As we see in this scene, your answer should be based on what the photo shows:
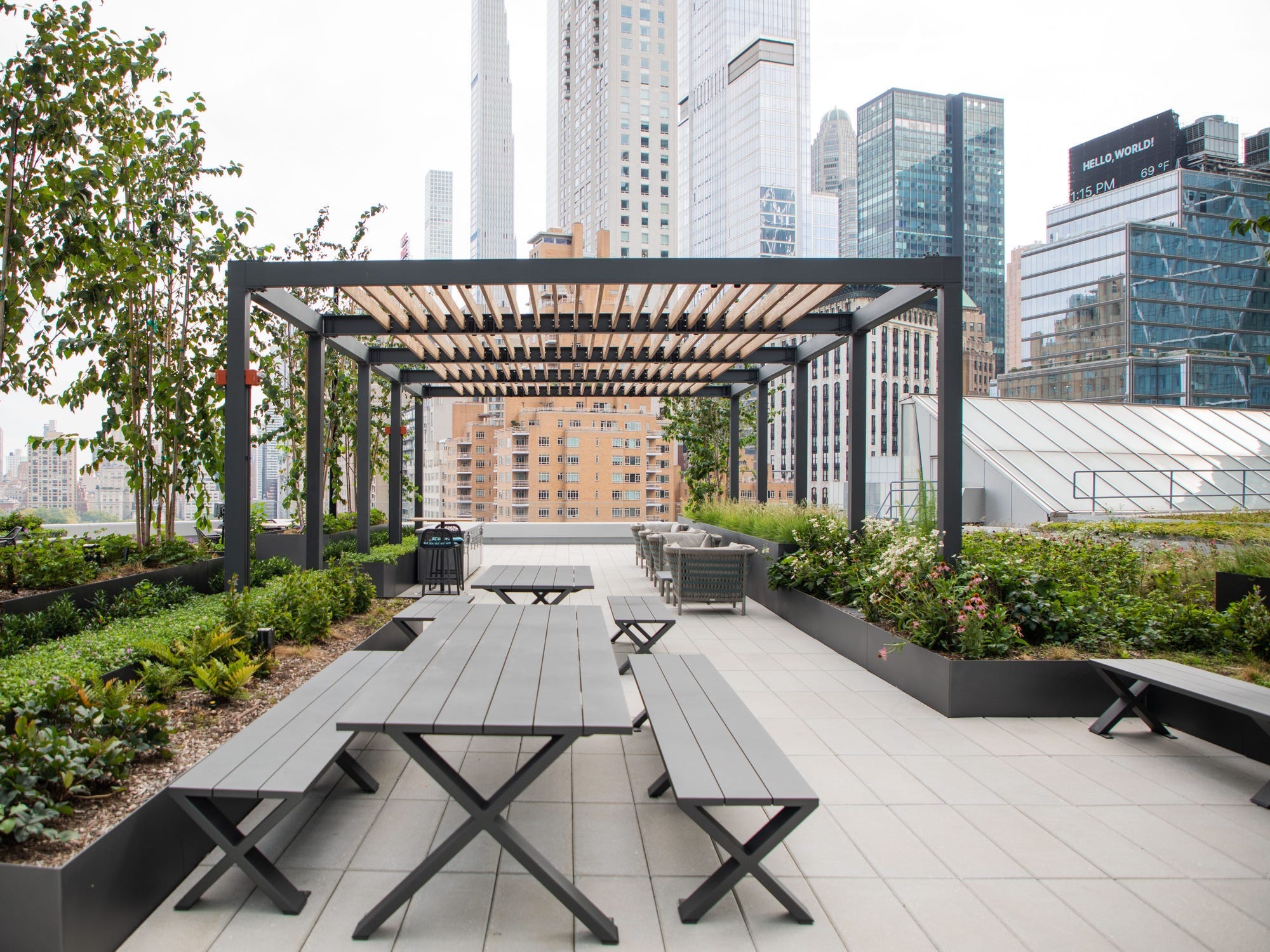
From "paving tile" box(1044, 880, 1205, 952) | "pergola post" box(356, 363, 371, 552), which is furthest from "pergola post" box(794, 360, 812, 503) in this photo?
"paving tile" box(1044, 880, 1205, 952)

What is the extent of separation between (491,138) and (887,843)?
569 ft

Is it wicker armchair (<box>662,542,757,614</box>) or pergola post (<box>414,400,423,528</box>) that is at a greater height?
pergola post (<box>414,400,423,528</box>)

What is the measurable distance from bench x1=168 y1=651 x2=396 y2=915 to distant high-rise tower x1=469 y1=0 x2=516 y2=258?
162 m

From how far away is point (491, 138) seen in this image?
160 meters

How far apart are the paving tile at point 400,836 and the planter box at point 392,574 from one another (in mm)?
4009

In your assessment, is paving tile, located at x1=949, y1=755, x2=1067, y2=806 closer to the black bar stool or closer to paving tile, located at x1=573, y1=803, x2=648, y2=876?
paving tile, located at x1=573, y1=803, x2=648, y2=876

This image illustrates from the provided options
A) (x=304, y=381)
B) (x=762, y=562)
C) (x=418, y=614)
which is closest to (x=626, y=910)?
(x=418, y=614)

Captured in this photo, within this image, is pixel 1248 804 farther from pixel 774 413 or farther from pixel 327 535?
pixel 774 413

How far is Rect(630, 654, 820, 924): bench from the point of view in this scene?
2.10m

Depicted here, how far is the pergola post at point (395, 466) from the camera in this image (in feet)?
32.3

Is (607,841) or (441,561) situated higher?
(441,561)

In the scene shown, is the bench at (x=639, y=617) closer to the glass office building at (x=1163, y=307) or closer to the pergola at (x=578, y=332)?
the pergola at (x=578, y=332)

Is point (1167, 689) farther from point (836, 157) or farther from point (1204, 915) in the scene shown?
point (836, 157)

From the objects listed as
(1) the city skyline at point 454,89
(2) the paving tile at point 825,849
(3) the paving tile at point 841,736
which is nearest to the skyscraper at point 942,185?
(1) the city skyline at point 454,89
